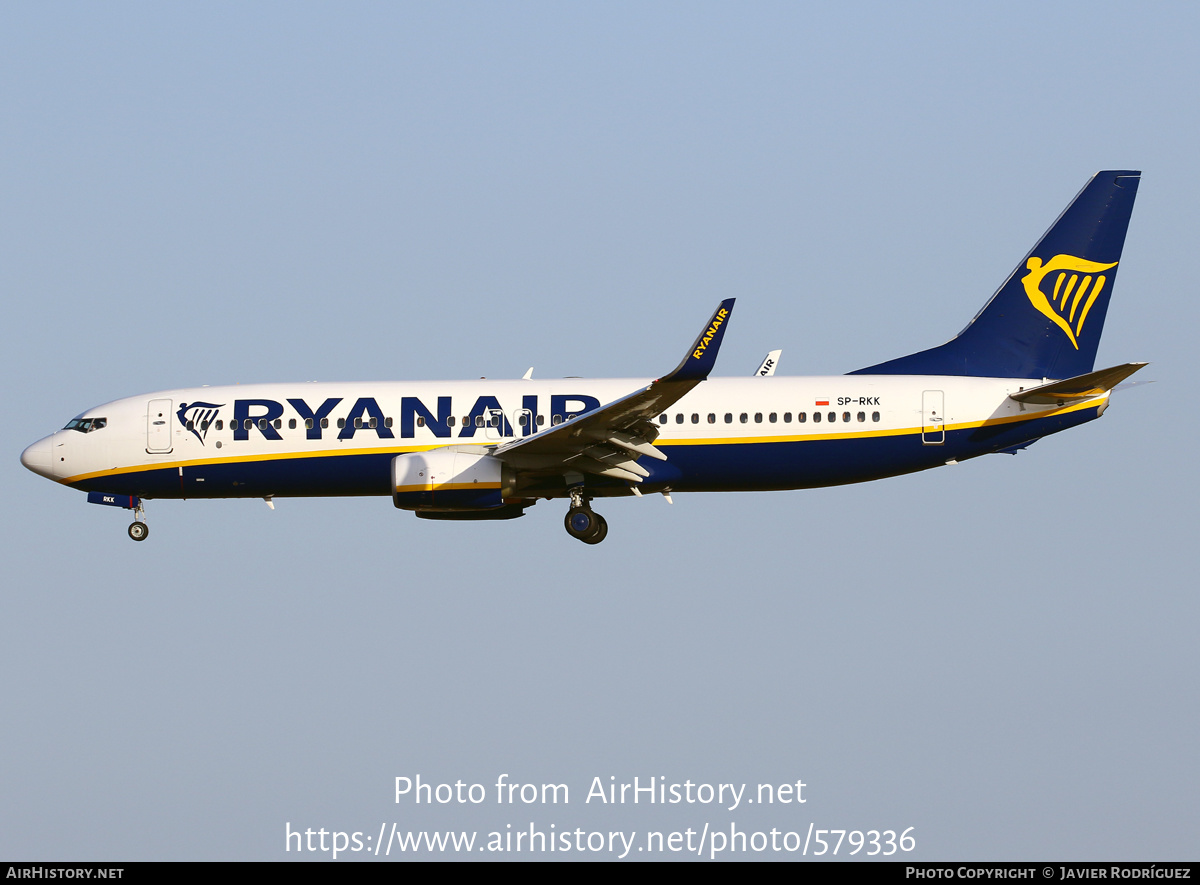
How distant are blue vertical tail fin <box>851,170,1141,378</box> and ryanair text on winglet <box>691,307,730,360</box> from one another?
305 inches

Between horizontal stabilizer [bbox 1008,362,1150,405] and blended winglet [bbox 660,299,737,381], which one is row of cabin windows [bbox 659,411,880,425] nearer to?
horizontal stabilizer [bbox 1008,362,1150,405]

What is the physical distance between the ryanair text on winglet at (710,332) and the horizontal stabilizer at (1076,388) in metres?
8.82

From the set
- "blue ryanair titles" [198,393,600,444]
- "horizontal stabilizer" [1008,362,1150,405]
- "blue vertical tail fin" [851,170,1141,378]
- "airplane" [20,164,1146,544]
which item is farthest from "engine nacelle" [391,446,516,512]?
"horizontal stabilizer" [1008,362,1150,405]

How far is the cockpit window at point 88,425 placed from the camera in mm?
37312

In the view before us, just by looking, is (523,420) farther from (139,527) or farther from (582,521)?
(139,527)

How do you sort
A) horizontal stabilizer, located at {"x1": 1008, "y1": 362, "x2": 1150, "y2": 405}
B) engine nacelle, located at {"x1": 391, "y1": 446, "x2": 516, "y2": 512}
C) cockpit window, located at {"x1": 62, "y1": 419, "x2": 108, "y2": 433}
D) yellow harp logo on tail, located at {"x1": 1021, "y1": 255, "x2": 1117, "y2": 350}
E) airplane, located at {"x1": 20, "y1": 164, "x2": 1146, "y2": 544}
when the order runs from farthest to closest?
cockpit window, located at {"x1": 62, "y1": 419, "x2": 108, "y2": 433} → yellow harp logo on tail, located at {"x1": 1021, "y1": 255, "x2": 1117, "y2": 350} → airplane, located at {"x1": 20, "y1": 164, "x2": 1146, "y2": 544} → engine nacelle, located at {"x1": 391, "y1": 446, "x2": 516, "y2": 512} → horizontal stabilizer, located at {"x1": 1008, "y1": 362, "x2": 1150, "y2": 405}

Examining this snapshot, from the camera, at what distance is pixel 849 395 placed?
35.2 meters

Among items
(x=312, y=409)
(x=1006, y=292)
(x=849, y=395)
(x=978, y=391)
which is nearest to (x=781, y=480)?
(x=849, y=395)

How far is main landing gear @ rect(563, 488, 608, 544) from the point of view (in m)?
35.1

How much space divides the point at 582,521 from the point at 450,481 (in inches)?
130

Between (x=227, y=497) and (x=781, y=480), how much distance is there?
1327 centimetres

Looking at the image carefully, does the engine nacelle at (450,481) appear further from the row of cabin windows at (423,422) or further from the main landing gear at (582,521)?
the main landing gear at (582,521)

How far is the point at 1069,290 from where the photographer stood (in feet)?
121

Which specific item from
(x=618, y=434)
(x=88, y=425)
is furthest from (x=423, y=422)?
(x=88, y=425)
